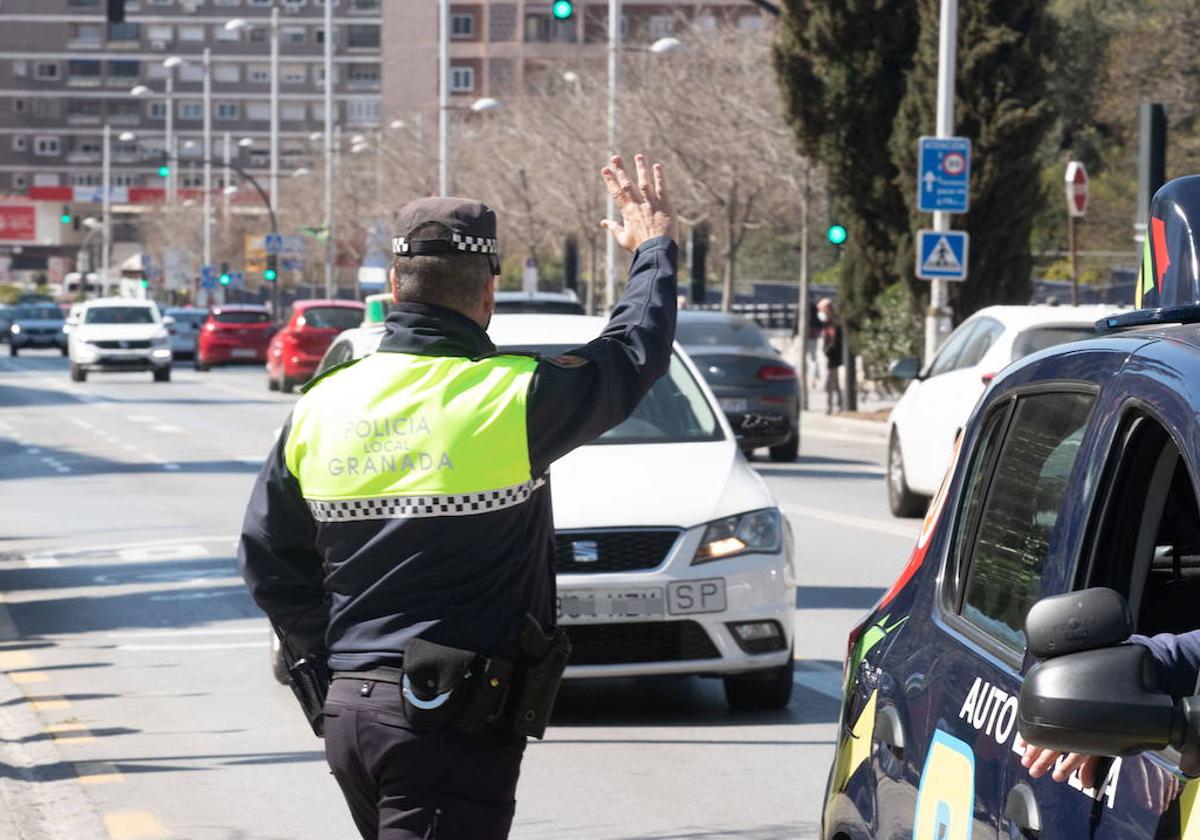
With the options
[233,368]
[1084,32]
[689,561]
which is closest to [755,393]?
[689,561]

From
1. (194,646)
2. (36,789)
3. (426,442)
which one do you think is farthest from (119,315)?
(426,442)

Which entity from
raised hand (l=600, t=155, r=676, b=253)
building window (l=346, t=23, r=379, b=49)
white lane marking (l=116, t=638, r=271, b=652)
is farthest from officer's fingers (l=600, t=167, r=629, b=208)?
building window (l=346, t=23, r=379, b=49)

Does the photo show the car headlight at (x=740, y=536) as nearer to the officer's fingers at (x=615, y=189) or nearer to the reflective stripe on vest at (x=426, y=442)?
the officer's fingers at (x=615, y=189)

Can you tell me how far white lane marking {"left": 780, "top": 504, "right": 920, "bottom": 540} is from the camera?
16.6 metres

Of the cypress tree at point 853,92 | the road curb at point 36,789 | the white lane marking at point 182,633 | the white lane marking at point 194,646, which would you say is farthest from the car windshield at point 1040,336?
the cypress tree at point 853,92

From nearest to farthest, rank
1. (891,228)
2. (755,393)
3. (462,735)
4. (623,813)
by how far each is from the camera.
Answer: (462,735) < (623,813) < (755,393) < (891,228)

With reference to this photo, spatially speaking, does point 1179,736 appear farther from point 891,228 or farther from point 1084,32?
point 1084,32

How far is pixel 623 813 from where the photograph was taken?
7414 millimetres

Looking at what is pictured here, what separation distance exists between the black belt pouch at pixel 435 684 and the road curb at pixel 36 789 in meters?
3.74

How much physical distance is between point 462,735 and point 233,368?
189ft

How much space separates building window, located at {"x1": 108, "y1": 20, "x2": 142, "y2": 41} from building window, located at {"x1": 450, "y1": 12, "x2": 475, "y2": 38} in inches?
1496

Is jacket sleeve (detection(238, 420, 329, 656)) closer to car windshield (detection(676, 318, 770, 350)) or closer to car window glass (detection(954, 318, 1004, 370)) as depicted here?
car window glass (detection(954, 318, 1004, 370))

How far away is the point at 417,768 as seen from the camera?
3844 mm

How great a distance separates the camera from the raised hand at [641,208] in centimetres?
431
